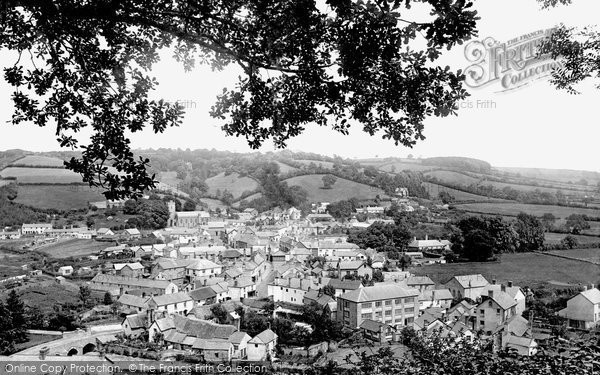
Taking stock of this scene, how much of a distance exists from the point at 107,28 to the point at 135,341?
24.0 m

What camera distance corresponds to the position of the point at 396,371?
601 centimetres

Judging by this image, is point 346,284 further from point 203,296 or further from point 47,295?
point 47,295

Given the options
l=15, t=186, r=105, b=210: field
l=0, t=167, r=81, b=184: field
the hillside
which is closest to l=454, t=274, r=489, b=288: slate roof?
the hillside

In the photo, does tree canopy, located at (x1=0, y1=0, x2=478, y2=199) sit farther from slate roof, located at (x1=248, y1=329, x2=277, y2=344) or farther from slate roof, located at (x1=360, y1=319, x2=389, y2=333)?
slate roof, located at (x1=360, y1=319, x2=389, y2=333)

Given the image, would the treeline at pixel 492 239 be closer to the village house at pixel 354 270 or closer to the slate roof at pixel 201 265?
the village house at pixel 354 270

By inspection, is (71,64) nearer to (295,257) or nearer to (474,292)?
(474,292)

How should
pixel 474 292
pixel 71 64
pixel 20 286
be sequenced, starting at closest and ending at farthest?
pixel 71 64 < pixel 474 292 < pixel 20 286

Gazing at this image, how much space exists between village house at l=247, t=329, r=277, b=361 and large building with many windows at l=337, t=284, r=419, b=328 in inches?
235

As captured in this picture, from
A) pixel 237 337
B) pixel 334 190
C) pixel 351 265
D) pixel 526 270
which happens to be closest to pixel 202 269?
pixel 351 265

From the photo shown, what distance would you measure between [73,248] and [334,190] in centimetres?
5073

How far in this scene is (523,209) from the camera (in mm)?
59625

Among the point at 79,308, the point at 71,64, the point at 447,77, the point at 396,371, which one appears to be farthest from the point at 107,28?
the point at 79,308

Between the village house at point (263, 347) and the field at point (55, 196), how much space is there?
2206 inches

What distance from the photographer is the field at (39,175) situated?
7450cm
